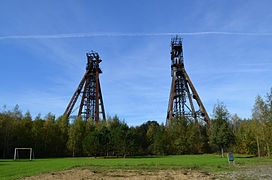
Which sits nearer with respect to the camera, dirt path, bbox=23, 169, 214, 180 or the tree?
dirt path, bbox=23, 169, 214, 180

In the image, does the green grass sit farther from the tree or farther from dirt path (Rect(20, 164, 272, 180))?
the tree

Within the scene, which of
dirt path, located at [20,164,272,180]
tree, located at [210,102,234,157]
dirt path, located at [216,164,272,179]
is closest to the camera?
dirt path, located at [216,164,272,179]

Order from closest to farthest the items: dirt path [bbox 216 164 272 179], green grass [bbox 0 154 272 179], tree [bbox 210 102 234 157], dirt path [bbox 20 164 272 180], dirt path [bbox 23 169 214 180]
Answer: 1. dirt path [bbox 216 164 272 179]
2. dirt path [bbox 20 164 272 180]
3. dirt path [bbox 23 169 214 180]
4. green grass [bbox 0 154 272 179]
5. tree [bbox 210 102 234 157]

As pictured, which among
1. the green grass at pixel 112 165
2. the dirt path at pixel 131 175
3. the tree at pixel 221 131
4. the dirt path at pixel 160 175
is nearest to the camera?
the dirt path at pixel 160 175

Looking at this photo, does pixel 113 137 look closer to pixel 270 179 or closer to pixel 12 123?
pixel 12 123

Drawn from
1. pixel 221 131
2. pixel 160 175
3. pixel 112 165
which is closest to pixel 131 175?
pixel 160 175

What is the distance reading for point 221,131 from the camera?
31.8 m

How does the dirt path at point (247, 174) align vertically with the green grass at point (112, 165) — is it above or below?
above

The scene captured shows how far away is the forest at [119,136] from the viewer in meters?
31.8

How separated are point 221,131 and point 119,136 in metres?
16.1

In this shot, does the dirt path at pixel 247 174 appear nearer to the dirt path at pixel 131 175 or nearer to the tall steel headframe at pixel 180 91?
the dirt path at pixel 131 175

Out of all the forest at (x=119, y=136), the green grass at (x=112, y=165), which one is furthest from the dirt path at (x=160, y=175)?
the forest at (x=119, y=136)

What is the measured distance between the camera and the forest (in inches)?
1251

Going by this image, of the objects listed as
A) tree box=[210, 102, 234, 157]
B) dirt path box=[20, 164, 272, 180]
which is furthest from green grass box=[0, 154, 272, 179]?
tree box=[210, 102, 234, 157]
